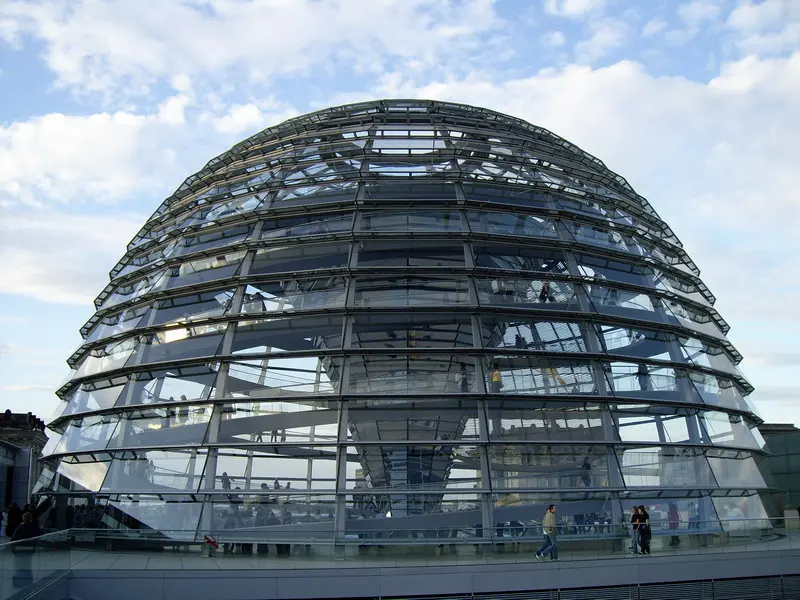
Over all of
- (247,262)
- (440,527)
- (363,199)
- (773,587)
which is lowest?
(773,587)

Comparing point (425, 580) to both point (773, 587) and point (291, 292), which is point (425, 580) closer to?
point (773, 587)

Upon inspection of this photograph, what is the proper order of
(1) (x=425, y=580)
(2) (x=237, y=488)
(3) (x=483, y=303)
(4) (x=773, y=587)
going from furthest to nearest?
(3) (x=483, y=303)
(2) (x=237, y=488)
(4) (x=773, y=587)
(1) (x=425, y=580)

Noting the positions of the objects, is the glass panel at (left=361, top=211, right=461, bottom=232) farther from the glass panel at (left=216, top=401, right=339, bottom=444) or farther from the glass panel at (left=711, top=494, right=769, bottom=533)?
the glass panel at (left=711, top=494, right=769, bottom=533)

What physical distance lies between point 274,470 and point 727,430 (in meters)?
11.1

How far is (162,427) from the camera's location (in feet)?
63.6

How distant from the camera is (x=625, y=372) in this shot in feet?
66.0

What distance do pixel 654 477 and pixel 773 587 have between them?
3238 millimetres

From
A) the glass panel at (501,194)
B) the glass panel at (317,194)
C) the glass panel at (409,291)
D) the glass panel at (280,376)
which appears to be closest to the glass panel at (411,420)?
the glass panel at (280,376)

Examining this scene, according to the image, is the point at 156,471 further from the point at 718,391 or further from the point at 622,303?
the point at 718,391

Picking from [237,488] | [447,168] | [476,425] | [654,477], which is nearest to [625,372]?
[654,477]

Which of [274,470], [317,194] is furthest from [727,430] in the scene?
[317,194]

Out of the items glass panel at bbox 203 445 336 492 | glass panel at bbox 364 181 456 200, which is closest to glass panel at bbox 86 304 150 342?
glass panel at bbox 203 445 336 492

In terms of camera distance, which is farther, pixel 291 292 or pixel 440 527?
pixel 291 292

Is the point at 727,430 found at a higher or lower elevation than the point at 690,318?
lower
